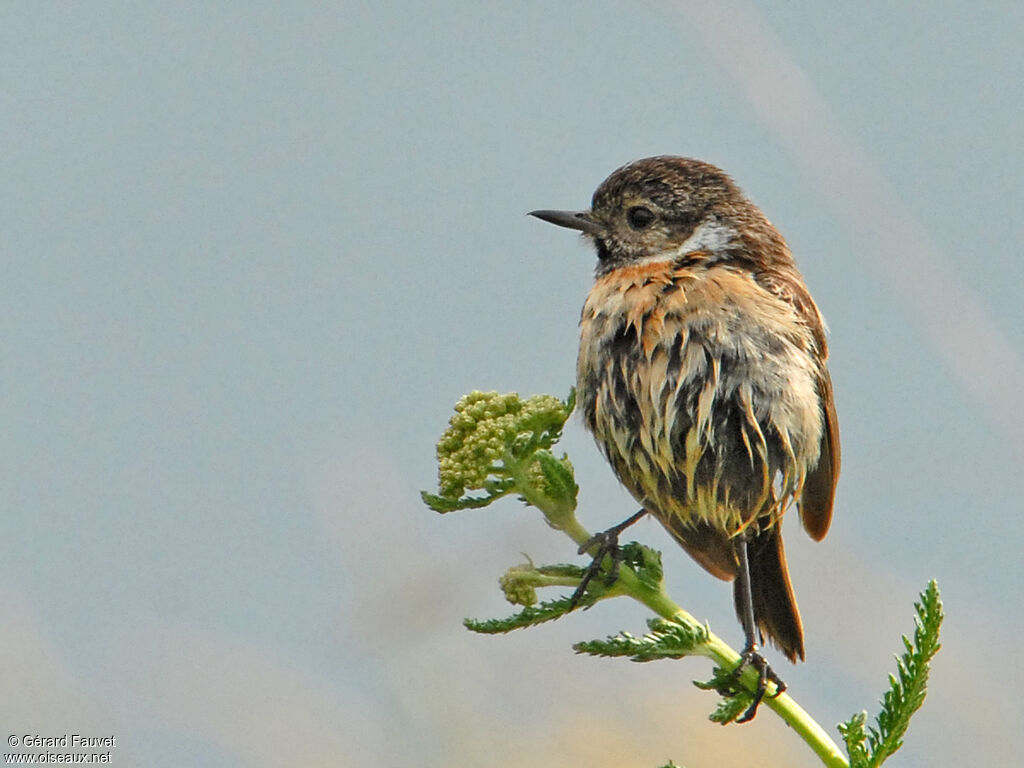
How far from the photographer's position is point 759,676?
252 centimetres

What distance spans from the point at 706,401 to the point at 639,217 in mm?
1073

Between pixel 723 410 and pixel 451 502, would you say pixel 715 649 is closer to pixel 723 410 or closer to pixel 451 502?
pixel 451 502

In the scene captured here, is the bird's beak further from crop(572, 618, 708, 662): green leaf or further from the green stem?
crop(572, 618, 708, 662): green leaf

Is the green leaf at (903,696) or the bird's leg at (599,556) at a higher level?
the bird's leg at (599,556)

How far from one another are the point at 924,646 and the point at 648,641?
0.48m

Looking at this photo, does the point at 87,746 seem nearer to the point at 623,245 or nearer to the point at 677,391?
the point at 677,391

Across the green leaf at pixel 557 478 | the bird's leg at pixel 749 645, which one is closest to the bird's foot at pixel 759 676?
the bird's leg at pixel 749 645

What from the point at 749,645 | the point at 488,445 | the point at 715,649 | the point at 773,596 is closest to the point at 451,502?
the point at 488,445

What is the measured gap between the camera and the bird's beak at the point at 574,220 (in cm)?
431

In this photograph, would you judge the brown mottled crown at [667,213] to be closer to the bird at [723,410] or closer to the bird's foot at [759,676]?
the bird at [723,410]

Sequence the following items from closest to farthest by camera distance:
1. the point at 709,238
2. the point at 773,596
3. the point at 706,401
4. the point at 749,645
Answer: the point at 749,645 → the point at 706,401 → the point at 773,596 → the point at 709,238

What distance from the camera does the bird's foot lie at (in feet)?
7.80

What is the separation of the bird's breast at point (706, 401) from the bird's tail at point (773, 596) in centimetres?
15

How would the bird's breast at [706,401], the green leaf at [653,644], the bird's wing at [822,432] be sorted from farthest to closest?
1. the bird's wing at [822,432]
2. the bird's breast at [706,401]
3. the green leaf at [653,644]
